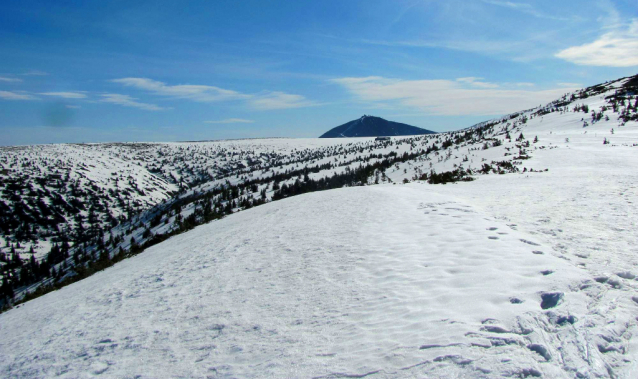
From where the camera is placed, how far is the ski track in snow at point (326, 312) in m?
3.44

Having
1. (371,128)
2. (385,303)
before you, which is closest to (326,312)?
(385,303)

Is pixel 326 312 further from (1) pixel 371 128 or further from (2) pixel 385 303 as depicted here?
(1) pixel 371 128

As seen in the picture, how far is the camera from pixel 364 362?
336cm

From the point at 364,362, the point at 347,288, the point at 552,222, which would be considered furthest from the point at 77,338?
the point at 552,222

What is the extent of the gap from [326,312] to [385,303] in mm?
885

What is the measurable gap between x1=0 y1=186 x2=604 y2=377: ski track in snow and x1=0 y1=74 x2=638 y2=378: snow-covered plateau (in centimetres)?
3

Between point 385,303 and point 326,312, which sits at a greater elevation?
point 385,303

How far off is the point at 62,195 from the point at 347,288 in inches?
2607

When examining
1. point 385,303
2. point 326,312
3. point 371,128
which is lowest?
point 326,312

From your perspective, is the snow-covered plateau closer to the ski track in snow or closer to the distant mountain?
the ski track in snow

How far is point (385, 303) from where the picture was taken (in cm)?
468

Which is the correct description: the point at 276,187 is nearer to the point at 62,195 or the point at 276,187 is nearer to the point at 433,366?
the point at 433,366

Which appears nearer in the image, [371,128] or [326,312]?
[326,312]

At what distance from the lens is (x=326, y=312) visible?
4691 millimetres
